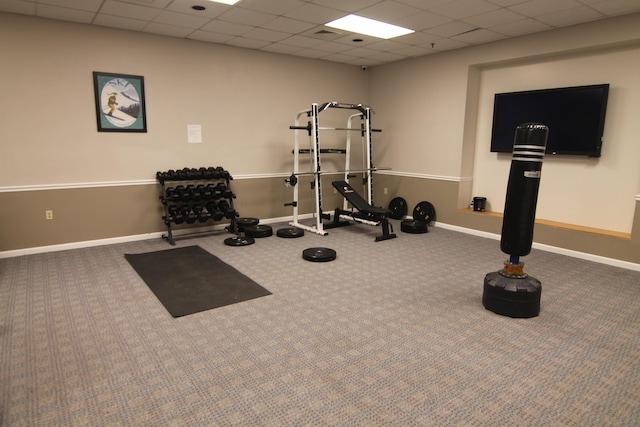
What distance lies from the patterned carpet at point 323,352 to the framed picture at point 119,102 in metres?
1.84

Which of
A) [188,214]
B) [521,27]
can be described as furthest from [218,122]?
[521,27]

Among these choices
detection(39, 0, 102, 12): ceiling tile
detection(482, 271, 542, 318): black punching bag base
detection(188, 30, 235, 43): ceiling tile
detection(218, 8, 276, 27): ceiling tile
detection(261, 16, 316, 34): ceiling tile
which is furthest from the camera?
detection(188, 30, 235, 43): ceiling tile

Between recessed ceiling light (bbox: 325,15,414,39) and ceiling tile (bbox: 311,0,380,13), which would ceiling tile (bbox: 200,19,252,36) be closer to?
recessed ceiling light (bbox: 325,15,414,39)

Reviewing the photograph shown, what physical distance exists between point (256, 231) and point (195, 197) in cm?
91

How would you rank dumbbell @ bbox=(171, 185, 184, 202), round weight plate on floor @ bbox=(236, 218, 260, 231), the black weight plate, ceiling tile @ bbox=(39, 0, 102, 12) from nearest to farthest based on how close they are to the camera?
ceiling tile @ bbox=(39, 0, 102, 12), dumbbell @ bbox=(171, 185, 184, 202), round weight plate on floor @ bbox=(236, 218, 260, 231), the black weight plate

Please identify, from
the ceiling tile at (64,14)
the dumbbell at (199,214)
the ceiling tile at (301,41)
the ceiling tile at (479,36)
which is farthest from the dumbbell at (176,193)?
the ceiling tile at (479,36)

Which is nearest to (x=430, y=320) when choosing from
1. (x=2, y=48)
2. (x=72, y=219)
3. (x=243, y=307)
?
(x=243, y=307)

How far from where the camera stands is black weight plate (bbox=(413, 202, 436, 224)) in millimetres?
6262

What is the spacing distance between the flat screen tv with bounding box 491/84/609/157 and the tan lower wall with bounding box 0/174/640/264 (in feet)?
3.04

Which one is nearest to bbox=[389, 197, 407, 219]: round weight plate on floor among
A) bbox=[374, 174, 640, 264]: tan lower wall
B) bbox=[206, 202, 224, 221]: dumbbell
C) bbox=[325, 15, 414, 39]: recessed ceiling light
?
bbox=[374, 174, 640, 264]: tan lower wall

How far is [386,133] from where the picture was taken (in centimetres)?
698

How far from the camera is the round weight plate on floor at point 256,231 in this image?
211 inches

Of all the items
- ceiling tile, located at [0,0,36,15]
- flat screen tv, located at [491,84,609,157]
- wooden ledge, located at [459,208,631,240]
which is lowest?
wooden ledge, located at [459,208,631,240]

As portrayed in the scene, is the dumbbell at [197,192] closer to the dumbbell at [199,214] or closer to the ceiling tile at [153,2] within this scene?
the dumbbell at [199,214]
